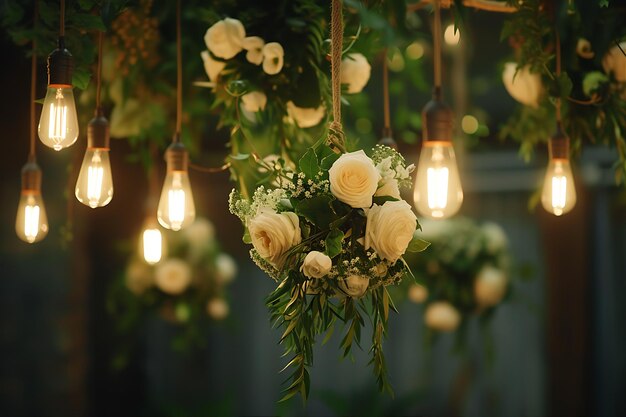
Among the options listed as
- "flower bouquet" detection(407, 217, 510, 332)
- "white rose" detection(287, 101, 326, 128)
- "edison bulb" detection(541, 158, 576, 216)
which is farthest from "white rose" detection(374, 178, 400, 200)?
"flower bouquet" detection(407, 217, 510, 332)

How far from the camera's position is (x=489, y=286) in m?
3.42

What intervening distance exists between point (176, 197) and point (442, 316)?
1858mm

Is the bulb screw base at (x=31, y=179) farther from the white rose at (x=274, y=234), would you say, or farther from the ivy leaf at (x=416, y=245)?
the ivy leaf at (x=416, y=245)

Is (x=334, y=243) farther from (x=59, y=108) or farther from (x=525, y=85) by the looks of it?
(x=525, y=85)

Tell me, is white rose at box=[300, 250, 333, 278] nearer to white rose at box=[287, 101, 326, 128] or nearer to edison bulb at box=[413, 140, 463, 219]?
edison bulb at box=[413, 140, 463, 219]

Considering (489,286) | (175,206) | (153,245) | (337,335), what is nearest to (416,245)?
(175,206)

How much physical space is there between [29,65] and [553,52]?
2241 mm

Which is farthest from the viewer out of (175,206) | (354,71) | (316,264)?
(354,71)

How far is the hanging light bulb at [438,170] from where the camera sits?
1.55 meters

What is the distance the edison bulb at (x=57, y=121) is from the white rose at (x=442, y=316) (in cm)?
218

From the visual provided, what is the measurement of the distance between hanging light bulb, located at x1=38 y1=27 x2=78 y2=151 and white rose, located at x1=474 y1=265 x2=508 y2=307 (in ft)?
7.30

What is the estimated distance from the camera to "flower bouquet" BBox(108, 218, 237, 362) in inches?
142

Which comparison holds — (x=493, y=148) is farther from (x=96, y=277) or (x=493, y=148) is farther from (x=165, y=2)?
(x=165, y=2)

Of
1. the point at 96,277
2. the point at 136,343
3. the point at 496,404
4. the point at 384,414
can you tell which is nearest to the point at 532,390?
the point at 496,404
